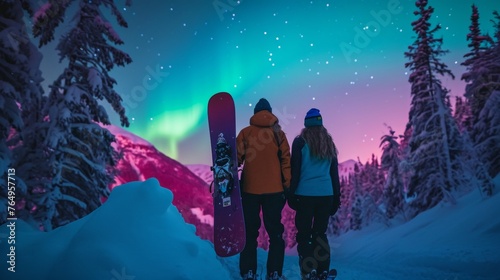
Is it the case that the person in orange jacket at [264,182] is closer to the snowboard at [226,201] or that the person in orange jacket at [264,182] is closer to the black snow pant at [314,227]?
the snowboard at [226,201]

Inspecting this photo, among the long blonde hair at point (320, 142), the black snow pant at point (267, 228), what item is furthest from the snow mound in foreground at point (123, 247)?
the long blonde hair at point (320, 142)

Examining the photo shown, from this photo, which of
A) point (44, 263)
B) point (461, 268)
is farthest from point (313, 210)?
point (461, 268)

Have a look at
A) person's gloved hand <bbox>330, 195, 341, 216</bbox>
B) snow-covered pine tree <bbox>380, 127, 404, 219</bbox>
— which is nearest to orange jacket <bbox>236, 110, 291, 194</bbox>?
person's gloved hand <bbox>330, 195, 341, 216</bbox>

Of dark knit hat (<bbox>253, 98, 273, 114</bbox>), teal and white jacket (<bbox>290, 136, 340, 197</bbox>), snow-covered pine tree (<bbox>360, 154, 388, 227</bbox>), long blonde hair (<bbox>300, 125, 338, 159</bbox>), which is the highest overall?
dark knit hat (<bbox>253, 98, 273, 114</bbox>)

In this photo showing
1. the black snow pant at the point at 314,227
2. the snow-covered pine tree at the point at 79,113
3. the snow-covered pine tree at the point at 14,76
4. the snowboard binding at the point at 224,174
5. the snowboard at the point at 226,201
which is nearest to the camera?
the black snow pant at the point at 314,227

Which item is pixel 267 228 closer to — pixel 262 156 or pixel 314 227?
pixel 314 227

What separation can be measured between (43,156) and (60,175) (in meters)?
1.34

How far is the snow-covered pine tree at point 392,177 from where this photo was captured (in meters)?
26.6

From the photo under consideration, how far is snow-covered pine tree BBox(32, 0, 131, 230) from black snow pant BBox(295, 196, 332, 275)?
9.01 meters

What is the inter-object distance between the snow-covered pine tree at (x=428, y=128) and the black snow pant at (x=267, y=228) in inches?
695

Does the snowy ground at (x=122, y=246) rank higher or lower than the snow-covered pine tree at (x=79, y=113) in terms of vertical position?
lower

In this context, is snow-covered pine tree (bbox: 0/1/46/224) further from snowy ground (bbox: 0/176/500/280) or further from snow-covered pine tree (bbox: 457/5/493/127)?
snow-covered pine tree (bbox: 457/5/493/127)

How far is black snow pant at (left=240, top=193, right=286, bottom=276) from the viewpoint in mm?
4387

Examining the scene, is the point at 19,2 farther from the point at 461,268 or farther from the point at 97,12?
the point at 461,268
